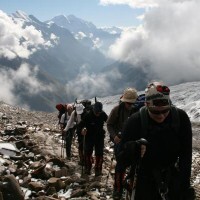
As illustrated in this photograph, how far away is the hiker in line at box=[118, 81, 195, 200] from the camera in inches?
211

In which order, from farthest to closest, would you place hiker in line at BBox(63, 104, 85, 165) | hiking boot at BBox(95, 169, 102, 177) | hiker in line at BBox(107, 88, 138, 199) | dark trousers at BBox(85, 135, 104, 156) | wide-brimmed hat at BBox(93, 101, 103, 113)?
1. hiker in line at BBox(63, 104, 85, 165)
2. hiking boot at BBox(95, 169, 102, 177)
3. dark trousers at BBox(85, 135, 104, 156)
4. wide-brimmed hat at BBox(93, 101, 103, 113)
5. hiker in line at BBox(107, 88, 138, 199)

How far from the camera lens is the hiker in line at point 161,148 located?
5348 mm

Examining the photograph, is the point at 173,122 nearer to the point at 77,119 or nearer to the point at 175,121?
the point at 175,121

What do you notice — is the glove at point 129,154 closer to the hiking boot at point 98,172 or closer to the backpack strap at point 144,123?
the backpack strap at point 144,123

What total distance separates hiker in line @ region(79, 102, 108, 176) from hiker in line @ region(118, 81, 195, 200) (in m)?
7.87

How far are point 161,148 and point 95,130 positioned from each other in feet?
28.2

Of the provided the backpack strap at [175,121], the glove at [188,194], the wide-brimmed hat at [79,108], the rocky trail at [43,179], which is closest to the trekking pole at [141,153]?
the backpack strap at [175,121]

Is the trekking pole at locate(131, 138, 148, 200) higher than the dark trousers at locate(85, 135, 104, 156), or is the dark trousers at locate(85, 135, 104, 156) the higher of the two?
the trekking pole at locate(131, 138, 148, 200)

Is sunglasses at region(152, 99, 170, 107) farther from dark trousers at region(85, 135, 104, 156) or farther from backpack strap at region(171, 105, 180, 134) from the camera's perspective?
dark trousers at region(85, 135, 104, 156)

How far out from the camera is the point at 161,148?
544cm

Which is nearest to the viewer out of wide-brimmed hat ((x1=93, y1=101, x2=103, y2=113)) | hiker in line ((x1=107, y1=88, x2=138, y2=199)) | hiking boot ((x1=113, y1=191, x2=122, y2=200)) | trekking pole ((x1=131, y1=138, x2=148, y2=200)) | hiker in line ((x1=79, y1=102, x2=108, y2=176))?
trekking pole ((x1=131, y1=138, x2=148, y2=200))

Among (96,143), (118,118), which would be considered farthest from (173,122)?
(96,143)

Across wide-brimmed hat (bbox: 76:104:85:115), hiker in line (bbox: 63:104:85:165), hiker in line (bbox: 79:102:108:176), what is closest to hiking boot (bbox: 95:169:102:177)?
hiker in line (bbox: 79:102:108:176)

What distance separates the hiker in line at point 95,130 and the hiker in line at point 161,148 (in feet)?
25.8
